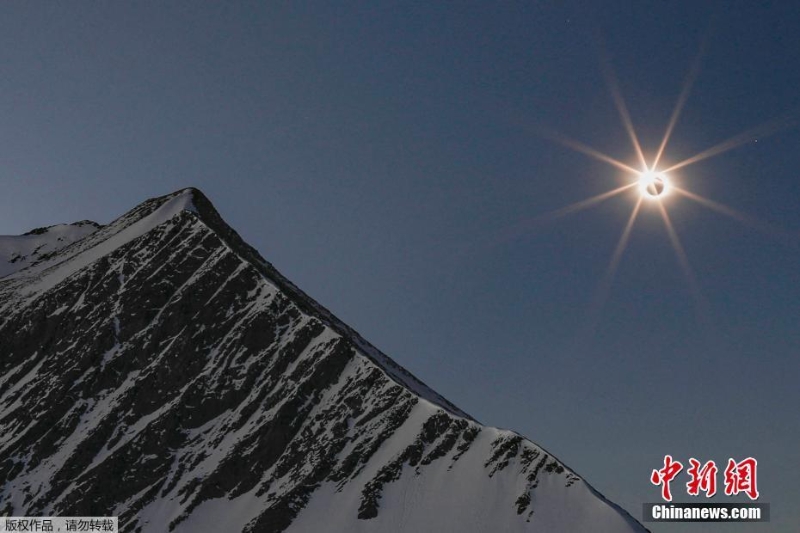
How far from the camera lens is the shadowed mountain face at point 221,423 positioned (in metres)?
88.2

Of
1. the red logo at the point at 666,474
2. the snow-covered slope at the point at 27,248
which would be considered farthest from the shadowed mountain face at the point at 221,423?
the snow-covered slope at the point at 27,248

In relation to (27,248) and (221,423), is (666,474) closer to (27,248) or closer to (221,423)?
(221,423)

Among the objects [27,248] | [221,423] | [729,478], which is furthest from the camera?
[27,248]

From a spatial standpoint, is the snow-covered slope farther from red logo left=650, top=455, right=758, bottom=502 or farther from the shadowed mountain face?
red logo left=650, top=455, right=758, bottom=502

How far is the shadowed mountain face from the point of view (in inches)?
3472

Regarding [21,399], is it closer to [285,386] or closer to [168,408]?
[168,408]

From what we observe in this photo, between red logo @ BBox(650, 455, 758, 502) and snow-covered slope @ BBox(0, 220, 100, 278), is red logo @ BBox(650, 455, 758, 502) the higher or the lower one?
the lower one

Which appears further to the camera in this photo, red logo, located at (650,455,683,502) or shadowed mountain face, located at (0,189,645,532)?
shadowed mountain face, located at (0,189,645,532)

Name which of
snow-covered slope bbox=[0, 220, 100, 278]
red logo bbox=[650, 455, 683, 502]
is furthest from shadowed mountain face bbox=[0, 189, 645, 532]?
snow-covered slope bbox=[0, 220, 100, 278]

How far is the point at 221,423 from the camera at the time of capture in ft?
345

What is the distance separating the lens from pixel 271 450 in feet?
330

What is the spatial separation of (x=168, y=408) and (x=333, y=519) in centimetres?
3348

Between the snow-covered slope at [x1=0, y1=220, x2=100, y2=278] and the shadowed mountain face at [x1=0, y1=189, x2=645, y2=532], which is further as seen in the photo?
the snow-covered slope at [x1=0, y1=220, x2=100, y2=278]

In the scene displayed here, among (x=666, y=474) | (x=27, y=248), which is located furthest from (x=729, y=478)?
(x=27, y=248)
